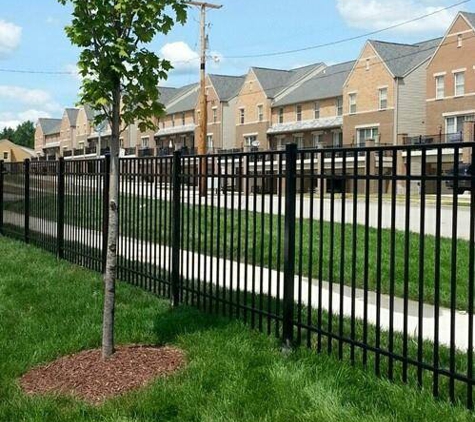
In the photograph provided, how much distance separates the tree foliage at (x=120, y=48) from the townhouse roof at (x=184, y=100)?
68.2 m

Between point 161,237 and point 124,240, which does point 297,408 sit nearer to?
point 161,237

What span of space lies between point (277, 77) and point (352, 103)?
15487 mm

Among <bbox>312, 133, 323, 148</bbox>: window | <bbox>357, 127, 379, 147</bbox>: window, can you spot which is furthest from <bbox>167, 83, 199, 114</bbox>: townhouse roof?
<bbox>357, 127, 379, 147</bbox>: window

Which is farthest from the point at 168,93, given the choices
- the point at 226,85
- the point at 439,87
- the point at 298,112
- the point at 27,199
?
the point at 27,199

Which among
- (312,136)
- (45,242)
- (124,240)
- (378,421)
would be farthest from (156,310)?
(312,136)

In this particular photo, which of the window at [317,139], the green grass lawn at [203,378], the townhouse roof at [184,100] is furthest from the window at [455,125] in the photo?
the green grass lawn at [203,378]

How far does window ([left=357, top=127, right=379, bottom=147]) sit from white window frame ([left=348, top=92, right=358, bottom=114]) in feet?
6.61

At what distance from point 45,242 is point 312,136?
47576 millimetres

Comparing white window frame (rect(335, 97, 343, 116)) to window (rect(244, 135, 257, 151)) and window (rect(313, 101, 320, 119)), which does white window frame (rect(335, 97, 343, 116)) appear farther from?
window (rect(244, 135, 257, 151))

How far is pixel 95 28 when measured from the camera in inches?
204

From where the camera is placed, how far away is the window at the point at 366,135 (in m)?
49.8

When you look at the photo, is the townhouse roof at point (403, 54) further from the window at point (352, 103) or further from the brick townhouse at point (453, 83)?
the window at point (352, 103)

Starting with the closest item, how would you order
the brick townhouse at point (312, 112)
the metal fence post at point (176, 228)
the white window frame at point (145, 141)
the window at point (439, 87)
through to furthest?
the metal fence post at point (176, 228), the window at point (439, 87), the brick townhouse at point (312, 112), the white window frame at point (145, 141)

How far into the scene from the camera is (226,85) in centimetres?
7044
